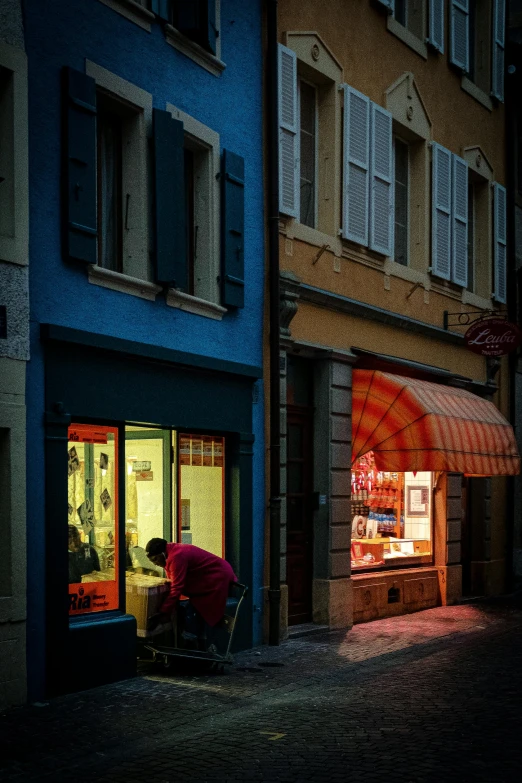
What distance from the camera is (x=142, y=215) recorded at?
37.2 ft

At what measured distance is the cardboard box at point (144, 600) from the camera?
36.9ft

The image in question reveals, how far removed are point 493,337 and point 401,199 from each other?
259cm

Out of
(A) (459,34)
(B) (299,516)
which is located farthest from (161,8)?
(A) (459,34)

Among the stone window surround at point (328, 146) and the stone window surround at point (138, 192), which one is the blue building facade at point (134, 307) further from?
the stone window surround at point (328, 146)

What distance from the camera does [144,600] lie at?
11.3 m

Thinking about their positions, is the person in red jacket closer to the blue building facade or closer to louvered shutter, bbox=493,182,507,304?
the blue building facade

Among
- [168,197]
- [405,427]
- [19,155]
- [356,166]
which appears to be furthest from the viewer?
[405,427]

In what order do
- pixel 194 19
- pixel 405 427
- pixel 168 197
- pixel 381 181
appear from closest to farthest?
1. pixel 168 197
2. pixel 194 19
3. pixel 405 427
4. pixel 381 181

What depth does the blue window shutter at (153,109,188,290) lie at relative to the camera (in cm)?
1144

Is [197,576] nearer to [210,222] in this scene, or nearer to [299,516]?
[299,516]

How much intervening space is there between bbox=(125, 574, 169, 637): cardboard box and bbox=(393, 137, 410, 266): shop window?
7948 millimetres

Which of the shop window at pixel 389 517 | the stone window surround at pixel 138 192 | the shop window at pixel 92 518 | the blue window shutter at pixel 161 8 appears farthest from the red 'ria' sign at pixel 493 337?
the shop window at pixel 92 518

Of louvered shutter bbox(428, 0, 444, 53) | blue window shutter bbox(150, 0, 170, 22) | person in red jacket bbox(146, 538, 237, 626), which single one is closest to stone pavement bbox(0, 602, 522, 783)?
person in red jacket bbox(146, 538, 237, 626)

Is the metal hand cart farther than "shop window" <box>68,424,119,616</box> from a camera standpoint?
Yes
